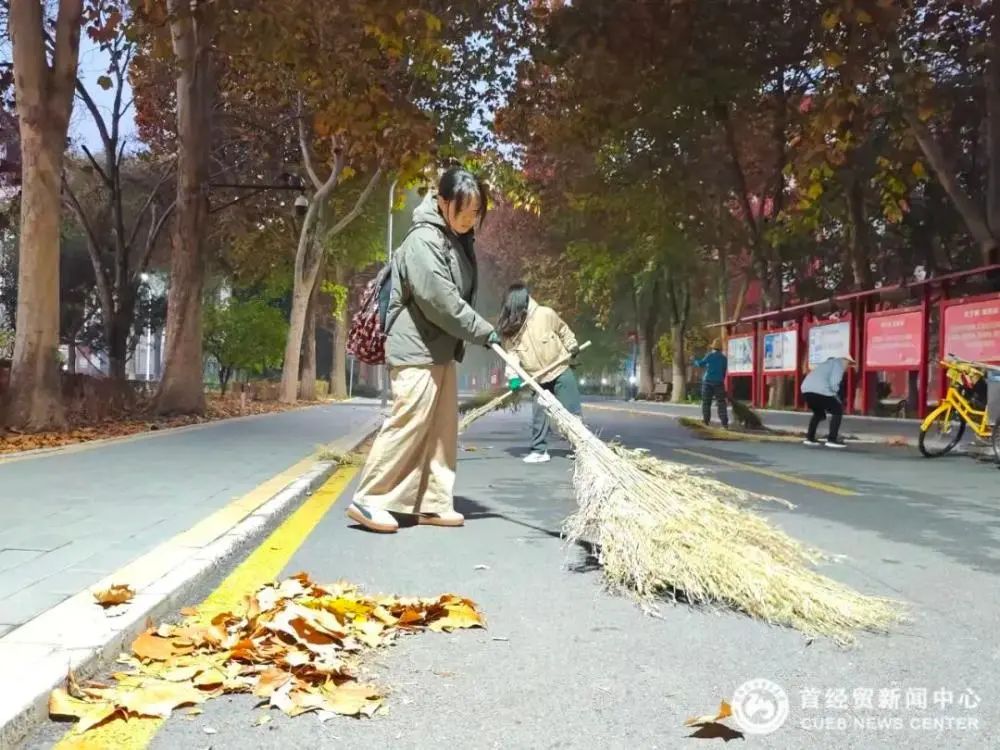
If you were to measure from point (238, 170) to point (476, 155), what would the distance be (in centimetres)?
760

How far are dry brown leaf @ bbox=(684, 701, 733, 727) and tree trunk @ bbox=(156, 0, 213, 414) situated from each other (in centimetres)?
1415

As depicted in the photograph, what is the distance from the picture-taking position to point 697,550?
3.90 metres

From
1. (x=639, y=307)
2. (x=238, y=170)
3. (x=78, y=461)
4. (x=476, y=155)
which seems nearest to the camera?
(x=78, y=461)

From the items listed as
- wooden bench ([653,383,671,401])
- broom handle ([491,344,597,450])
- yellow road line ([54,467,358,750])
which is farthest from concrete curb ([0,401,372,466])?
wooden bench ([653,383,671,401])

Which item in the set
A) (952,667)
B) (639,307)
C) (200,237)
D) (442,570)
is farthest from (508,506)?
(639,307)

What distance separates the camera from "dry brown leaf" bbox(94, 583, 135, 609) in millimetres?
3426

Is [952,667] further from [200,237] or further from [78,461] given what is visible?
[200,237]

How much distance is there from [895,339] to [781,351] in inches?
239

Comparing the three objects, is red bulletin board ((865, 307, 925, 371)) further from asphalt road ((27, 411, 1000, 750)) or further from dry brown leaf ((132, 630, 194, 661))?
dry brown leaf ((132, 630, 194, 661))

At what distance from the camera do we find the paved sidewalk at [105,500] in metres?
3.88

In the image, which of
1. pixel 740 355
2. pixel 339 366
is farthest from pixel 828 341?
pixel 339 366

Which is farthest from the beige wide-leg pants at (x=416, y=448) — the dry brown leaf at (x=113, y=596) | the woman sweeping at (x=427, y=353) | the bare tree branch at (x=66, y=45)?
the bare tree branch at (x=66, y=45)

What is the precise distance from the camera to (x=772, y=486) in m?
7.61

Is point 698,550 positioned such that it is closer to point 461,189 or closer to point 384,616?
point 384,616
